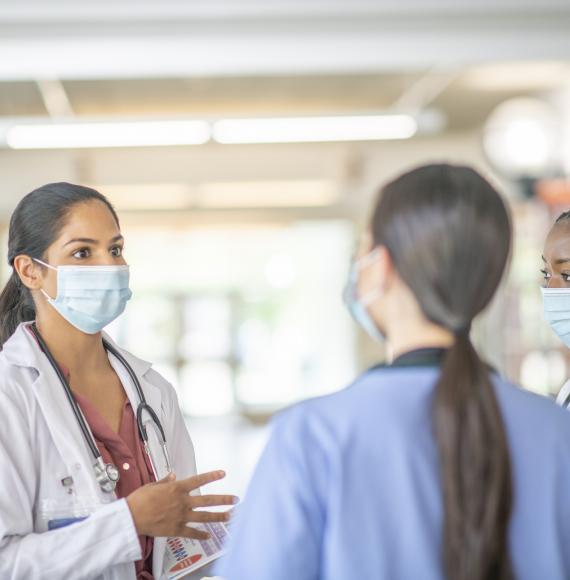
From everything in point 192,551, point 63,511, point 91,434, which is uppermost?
point 91,434

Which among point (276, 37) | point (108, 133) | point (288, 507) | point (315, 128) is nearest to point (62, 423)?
point (288, 507)

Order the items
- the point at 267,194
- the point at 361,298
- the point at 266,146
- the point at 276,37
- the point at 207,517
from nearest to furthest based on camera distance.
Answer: the point at 361,298 → the point at 207,517 → the point at 276,37 → the point at 266,146 → the point at 267,194

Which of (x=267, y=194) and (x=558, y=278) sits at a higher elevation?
(x=267, y=194)

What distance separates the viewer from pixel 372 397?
3.49 ft

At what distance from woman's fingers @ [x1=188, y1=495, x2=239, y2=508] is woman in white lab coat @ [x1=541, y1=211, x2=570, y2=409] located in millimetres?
836

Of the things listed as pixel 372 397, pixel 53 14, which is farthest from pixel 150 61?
pixel 372 397

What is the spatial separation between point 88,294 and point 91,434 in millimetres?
297

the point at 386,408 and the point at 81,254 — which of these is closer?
the point at 386,408

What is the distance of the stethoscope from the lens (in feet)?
5.47

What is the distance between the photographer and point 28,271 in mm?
1857

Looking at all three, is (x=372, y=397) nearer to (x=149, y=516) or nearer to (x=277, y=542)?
(x=277, y=542)

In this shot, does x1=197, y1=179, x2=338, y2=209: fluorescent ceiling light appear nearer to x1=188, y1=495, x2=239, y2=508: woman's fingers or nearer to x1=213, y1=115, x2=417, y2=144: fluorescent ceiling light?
x1=213, y1=115, x2=417, y2=144: fluorescent ceiling light

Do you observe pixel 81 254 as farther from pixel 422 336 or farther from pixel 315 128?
pixel 315 128

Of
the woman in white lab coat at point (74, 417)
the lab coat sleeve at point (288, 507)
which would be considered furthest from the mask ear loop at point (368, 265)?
the woman in white lab coat at point (74, 417)
